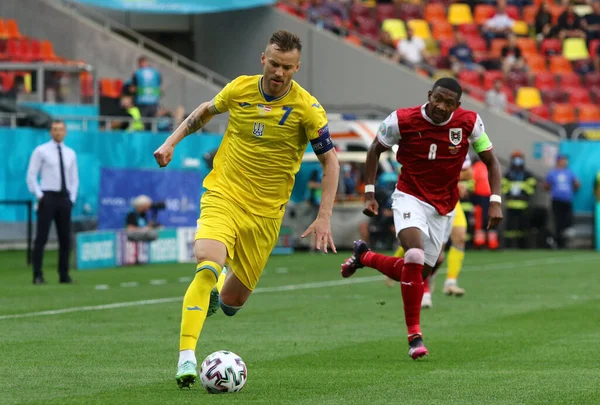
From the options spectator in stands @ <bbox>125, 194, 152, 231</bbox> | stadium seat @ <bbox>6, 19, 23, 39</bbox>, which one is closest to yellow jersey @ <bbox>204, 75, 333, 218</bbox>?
spectator in stands @ <bbox>125, 194, 152, 231</bbox>

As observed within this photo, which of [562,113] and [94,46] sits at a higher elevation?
[94,46]

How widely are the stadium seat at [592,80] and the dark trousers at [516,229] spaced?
6.73m

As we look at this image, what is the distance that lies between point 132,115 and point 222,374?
20339mm

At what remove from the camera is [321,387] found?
328 inches

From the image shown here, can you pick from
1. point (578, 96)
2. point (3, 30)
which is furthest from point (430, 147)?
point (578, 96)

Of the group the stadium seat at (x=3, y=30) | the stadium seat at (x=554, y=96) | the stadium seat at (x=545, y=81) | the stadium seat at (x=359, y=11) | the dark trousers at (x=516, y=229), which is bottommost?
the dark trousers at (x=516, y=229)

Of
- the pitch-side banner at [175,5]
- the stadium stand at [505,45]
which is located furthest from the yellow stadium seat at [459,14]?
the pitch-side banner at [175,5]

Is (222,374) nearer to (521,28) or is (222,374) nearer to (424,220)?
(424,220)

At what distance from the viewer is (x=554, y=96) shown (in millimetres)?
36594

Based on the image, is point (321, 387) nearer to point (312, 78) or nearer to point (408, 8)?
point (312, 78)

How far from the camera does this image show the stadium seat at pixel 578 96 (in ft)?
120

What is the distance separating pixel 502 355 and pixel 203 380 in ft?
10.2

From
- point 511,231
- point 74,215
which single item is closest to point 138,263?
point 74,215

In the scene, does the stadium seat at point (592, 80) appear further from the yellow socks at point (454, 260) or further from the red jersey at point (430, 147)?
the red jersey at point (430, 147)
